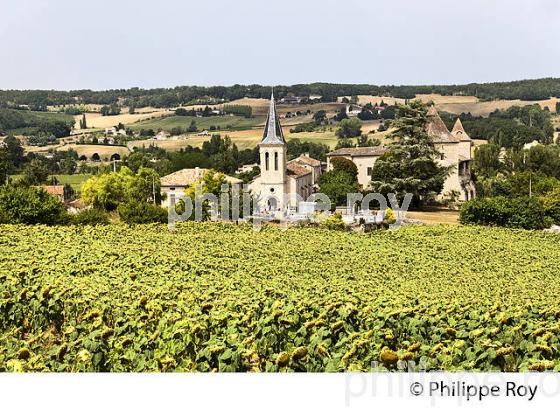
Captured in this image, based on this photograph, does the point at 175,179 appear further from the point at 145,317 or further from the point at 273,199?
the point at 145,317

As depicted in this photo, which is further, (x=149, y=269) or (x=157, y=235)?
(x=157, y=235)

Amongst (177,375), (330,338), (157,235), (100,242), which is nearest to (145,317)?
(330,338)

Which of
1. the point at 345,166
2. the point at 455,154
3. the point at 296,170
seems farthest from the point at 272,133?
the point at 455,154

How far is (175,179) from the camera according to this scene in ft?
175

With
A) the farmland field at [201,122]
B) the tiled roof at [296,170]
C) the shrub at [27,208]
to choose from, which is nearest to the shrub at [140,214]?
the shrub at [27,208]

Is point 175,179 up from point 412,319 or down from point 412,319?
down

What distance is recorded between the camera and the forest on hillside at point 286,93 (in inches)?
6201

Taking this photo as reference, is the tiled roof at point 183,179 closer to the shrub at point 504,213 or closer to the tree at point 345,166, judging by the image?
the tree at point 345,166

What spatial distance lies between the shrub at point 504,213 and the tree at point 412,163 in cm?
615

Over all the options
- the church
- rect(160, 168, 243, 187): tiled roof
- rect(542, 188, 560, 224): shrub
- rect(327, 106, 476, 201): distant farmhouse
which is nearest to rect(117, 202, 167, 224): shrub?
the church

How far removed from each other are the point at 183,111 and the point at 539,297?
14125cm

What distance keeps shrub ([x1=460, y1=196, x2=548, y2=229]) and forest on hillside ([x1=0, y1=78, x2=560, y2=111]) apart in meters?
123

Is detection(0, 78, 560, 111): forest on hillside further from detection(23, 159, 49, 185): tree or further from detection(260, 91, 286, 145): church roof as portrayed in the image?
detection(260, 91, 286, 145): church roof

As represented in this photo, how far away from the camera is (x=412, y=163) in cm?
4294
